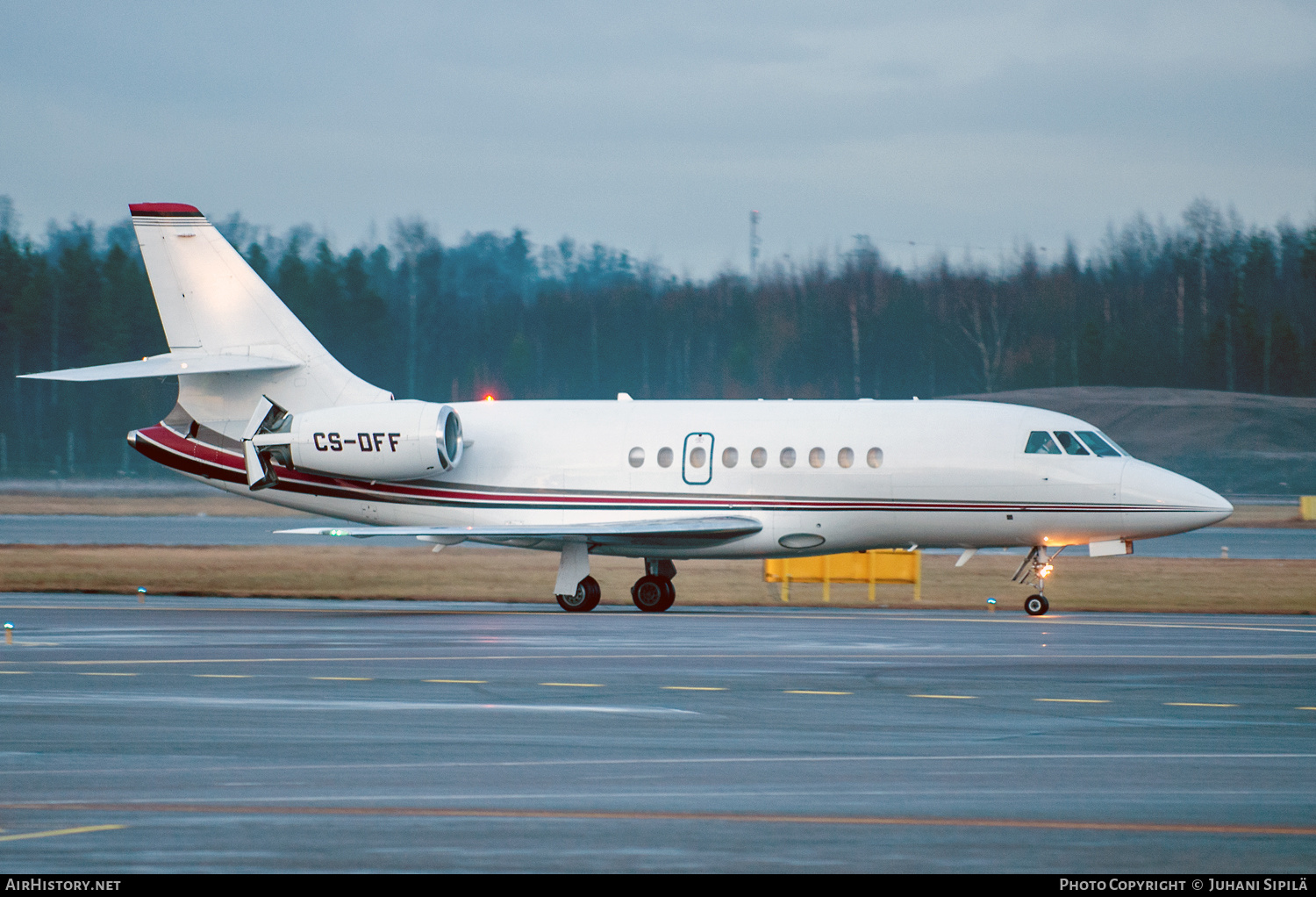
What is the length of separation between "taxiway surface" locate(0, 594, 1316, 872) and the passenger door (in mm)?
5933

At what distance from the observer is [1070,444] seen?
2478cm

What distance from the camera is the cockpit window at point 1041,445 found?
81.1ft

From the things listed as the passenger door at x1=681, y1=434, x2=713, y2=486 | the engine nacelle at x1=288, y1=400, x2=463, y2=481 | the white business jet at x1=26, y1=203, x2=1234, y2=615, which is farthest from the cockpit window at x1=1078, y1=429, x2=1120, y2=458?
the engine nacelle at x1=288, y1=400, x2=463, y2=481

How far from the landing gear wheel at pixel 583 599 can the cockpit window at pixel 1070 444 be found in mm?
7526

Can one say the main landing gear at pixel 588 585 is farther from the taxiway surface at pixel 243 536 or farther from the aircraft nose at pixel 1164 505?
the taxiway surface at pixel 243 536

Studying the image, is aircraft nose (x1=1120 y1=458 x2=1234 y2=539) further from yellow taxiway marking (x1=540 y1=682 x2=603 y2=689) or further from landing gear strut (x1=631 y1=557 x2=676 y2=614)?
yellow taxiway marking (x1=540 y1=682 x2=603 y2=689)

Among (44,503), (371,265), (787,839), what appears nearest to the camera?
(787,839)

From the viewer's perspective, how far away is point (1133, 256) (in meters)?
104

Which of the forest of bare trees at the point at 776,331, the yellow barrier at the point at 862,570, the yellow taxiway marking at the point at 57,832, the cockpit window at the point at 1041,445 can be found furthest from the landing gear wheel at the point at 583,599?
the forest of bare trees at the point at 776,331

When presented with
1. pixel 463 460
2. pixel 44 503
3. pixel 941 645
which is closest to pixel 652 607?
pixel 463 460

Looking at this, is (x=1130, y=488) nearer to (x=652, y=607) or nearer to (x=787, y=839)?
(x=652, y=607)

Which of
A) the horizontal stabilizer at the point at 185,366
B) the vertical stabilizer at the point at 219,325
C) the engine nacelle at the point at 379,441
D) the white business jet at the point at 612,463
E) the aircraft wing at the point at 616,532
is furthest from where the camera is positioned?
the vertical stabilizer at the point at 219,325

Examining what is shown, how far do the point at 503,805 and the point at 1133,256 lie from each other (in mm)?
101524

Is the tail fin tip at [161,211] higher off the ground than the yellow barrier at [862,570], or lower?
higher
